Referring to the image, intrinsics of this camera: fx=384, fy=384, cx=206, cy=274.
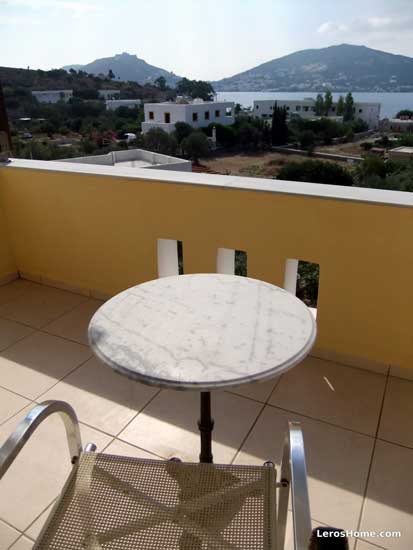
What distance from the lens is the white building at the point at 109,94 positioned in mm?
34219

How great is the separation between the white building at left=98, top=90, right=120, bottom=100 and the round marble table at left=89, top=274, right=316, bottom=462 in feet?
123

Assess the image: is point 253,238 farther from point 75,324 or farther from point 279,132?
point 279,132

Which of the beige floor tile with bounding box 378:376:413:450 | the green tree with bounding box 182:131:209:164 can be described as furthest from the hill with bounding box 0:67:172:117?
the beige floor tile with bounding box 378:376:413:450

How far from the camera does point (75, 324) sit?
101 inches

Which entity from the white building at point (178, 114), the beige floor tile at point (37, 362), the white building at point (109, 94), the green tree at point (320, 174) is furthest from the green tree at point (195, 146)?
the beige floor tile at point (37, 362)

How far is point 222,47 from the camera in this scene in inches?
366

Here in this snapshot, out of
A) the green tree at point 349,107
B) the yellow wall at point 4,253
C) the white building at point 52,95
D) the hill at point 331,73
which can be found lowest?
the yellow wall at point 4,253

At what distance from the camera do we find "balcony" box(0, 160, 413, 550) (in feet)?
4.91

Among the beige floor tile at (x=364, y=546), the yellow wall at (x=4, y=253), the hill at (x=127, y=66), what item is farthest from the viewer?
the hill at (x=127, y=66)

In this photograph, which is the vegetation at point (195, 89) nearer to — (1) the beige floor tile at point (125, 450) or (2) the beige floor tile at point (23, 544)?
(1) the beige floor tile at point (125, 450)

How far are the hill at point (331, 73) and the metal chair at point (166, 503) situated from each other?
35879 millimetres

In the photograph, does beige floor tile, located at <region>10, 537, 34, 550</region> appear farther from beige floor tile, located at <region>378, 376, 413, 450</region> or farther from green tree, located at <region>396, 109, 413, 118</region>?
green tree, located at <region>396, 109, 413, 118</region>

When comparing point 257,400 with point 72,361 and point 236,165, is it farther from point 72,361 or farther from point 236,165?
point 236,165

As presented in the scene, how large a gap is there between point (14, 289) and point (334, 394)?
249cm
